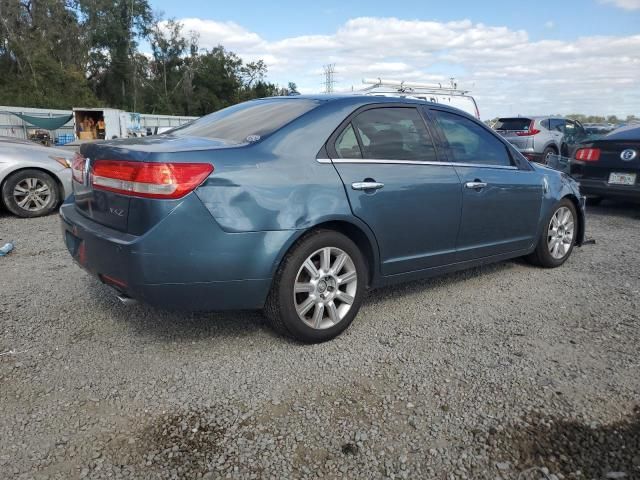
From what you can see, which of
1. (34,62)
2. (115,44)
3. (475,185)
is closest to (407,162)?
(475,185)

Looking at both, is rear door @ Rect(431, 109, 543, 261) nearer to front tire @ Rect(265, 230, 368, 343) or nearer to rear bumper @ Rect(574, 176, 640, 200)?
front tire @ Rect(265, 230, 368, 343)

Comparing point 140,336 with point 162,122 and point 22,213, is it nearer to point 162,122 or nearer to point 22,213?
point 22,213

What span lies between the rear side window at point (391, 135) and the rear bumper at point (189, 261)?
35.3 inches

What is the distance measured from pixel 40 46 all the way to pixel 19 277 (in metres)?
54.6

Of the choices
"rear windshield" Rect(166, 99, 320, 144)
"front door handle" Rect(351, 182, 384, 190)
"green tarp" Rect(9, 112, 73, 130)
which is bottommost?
"front door handle" Rect(351, 182, 384, 190)

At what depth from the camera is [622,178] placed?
745cm

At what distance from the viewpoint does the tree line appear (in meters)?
48.1

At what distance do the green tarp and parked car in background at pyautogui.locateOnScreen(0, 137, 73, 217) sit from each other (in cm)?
2216

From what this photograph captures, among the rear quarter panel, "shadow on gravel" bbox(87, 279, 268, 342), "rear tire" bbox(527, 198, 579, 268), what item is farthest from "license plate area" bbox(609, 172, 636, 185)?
"shadow on gravel" bbox(87, 279, 268, 342)

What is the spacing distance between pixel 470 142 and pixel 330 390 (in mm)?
2423

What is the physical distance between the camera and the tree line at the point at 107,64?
158 ft

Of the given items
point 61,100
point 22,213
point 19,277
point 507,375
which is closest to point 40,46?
point 61,100

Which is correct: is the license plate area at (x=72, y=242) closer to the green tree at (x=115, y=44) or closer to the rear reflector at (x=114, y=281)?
the rear reflector at (x=114, y=281)

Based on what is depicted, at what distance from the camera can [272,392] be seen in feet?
8.89
